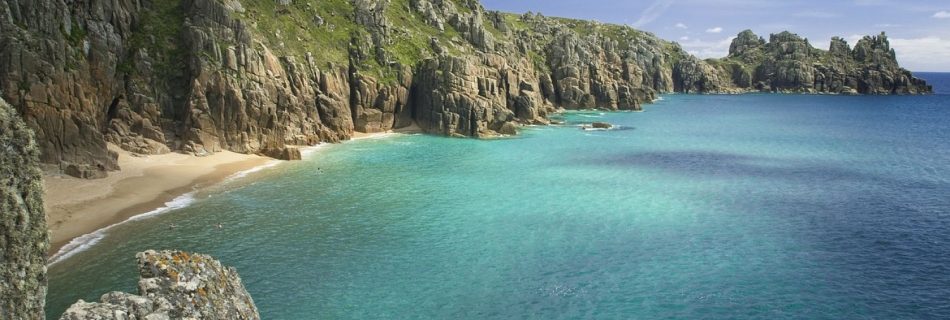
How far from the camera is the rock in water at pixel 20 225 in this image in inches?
418

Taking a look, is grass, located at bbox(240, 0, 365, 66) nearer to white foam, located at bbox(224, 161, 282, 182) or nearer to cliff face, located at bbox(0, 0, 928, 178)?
cliff face, located at bbox(0, 0, 928, 178)

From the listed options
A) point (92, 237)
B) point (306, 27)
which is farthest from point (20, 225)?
point (306, 27)

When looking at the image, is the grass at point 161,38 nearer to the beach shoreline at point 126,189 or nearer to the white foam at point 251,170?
the beach shoreline at point 126,189

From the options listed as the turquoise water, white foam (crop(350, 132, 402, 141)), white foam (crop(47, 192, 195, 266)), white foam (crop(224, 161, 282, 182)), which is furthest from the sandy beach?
white foam (crop(350, 132, 402, 141))

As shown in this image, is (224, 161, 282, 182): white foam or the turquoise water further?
(224, 161, 282, 182): white foam

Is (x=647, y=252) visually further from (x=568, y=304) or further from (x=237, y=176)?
(x=237, y=176)

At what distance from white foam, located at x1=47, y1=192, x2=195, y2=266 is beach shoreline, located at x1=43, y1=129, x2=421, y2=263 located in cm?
5

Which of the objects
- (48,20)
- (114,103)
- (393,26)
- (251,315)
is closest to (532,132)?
(393,26)

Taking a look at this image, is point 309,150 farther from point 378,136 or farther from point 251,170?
point 378,136

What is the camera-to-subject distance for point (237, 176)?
6169cm

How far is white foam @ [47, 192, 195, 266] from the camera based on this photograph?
36.3 meters

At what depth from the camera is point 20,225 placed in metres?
11.1

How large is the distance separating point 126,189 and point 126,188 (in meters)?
0.34

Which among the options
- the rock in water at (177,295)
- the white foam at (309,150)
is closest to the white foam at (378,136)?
the white foam at (309,150)
